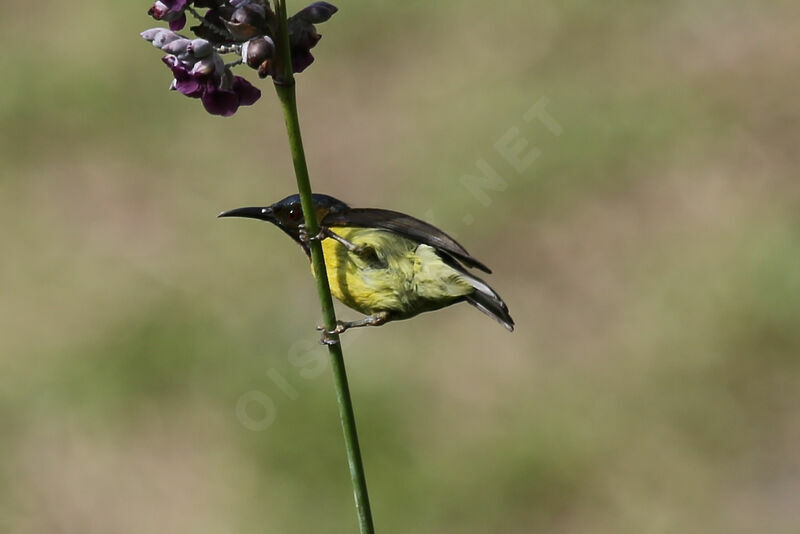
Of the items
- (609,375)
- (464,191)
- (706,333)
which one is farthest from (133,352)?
(706,333)

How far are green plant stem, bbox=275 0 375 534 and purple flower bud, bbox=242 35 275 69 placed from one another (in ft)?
0.05

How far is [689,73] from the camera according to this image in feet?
27.7

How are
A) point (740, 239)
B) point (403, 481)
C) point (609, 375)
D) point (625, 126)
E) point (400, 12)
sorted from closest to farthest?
1. point (403, 481)
2. point (609, 375)
3. point (740, 239)
4. point (625, 126)
5. point (400, 12)

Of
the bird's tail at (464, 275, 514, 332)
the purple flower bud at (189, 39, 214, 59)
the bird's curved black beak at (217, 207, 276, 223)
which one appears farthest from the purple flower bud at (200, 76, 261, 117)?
the bird's tail at (464, 275, 514, 332)

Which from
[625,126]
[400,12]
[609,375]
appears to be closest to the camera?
[609,375]

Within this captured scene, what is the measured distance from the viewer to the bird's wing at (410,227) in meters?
2.80

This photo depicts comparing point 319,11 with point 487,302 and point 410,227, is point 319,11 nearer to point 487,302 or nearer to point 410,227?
point 410,227

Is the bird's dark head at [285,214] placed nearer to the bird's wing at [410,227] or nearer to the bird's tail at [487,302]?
the bird's wing at [410,227]

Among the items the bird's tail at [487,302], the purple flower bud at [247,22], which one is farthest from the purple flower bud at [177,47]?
the bird's tail at [487,302]

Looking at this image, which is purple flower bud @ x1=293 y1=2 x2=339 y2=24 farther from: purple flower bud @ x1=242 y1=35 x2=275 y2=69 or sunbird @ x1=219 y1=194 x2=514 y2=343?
sunbird @ x1=219 y1=194 x2=514 y2=343

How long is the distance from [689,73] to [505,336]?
2.90 meters

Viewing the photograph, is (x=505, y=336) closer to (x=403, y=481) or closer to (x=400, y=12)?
(x=403, y=481)

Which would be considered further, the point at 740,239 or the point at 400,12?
the point at 400,12

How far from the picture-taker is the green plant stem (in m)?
1.77
